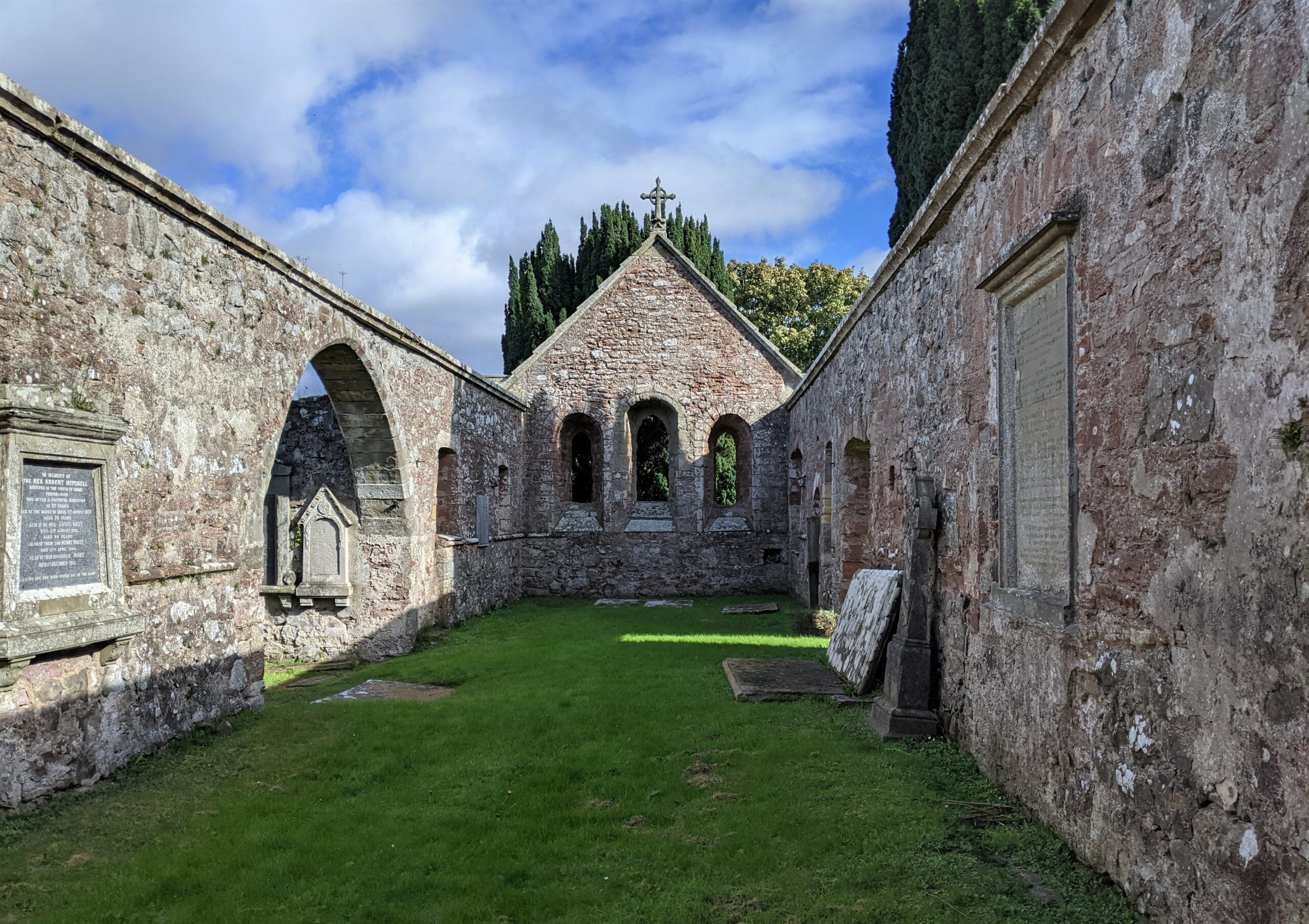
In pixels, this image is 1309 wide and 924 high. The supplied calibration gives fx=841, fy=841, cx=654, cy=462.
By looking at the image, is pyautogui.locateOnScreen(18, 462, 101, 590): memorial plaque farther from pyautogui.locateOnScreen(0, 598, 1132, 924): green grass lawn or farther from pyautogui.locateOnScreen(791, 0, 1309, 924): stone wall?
pyautogui.locateOnScreen(791, 0, 1309, 924): stone wall

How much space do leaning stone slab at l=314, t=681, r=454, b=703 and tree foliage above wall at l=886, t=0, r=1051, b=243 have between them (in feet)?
35.1

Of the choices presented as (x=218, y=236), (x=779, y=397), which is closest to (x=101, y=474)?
(x=218, y=236)

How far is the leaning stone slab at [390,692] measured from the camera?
755 centimetres

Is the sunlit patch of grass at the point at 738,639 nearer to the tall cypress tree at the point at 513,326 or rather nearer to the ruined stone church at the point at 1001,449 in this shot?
the ruined stone church at the point at 1001,449

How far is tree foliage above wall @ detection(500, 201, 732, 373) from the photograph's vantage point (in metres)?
24.3

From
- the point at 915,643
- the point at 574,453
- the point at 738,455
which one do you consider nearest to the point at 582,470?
the point at 574,453

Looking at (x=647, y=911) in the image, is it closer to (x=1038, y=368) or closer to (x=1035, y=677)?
(x=1035, y=677)

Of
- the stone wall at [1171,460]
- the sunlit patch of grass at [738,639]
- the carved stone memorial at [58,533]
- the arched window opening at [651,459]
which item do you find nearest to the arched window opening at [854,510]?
the sunlit patch of grass at [738,639]

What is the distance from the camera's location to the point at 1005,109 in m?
4.56

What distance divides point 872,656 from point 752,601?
873 centimetres

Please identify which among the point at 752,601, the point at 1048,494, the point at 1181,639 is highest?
the point at 1048,494

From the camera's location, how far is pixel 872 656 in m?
6.48

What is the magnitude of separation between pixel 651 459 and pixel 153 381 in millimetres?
15737

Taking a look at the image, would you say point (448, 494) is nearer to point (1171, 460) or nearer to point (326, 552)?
point (326, 552)
